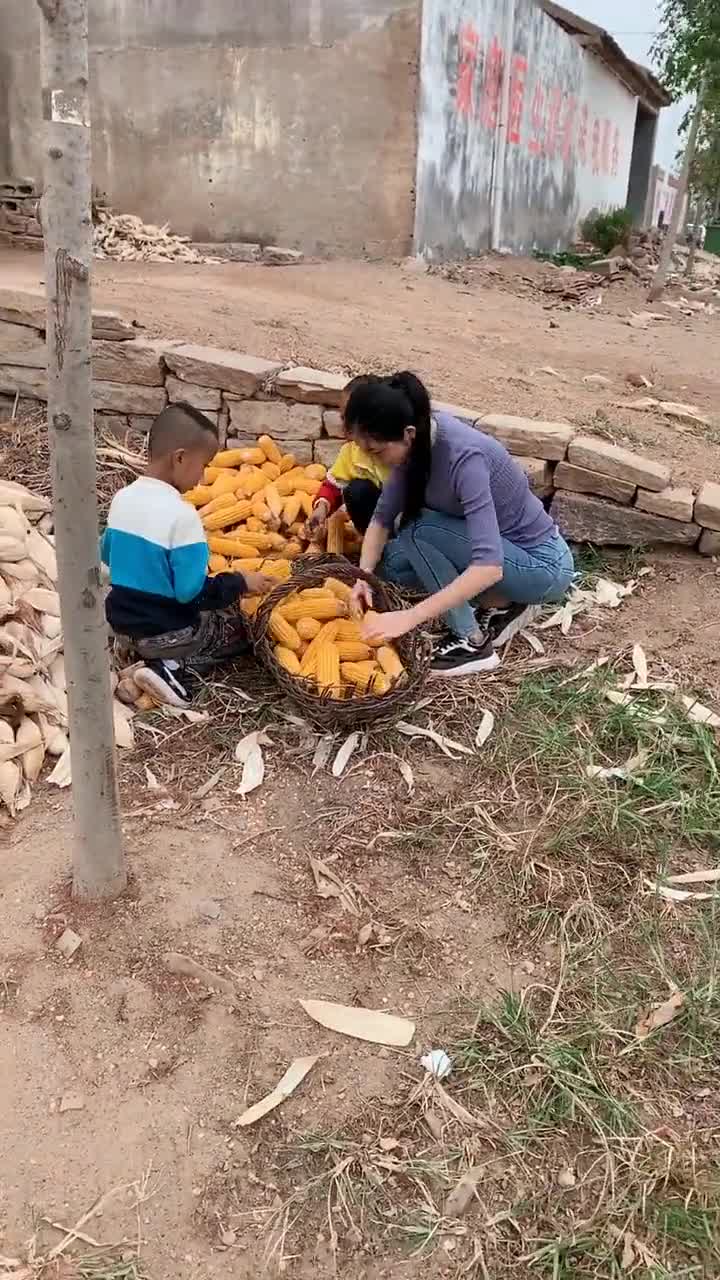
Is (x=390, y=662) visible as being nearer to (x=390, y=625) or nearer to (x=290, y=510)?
(x=390, y=625)

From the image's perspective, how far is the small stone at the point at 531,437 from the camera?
4.84 metres

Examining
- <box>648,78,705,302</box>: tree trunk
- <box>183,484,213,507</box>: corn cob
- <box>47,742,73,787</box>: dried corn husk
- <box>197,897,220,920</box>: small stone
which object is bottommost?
<box>197,897,220,920</box>: small stone

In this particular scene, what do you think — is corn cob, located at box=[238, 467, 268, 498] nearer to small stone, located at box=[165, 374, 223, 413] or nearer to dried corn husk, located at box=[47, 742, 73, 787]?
small stone, located at box=[165, 374, 223, 413]

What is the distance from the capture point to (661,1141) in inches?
86.2

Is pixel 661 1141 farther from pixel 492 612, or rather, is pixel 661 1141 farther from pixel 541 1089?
pixel 492 612

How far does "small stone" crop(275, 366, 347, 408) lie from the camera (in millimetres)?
5172

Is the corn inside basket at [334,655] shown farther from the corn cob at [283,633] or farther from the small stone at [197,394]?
the small stone at [197,394]

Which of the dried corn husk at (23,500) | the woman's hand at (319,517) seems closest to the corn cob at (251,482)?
the woman's hand at (319,517)

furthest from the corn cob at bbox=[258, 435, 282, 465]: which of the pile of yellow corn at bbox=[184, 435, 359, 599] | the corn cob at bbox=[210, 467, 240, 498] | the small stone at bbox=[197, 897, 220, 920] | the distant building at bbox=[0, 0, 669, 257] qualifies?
the distant building at bbox=[0, 0, 669, 257]

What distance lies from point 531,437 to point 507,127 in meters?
12.0

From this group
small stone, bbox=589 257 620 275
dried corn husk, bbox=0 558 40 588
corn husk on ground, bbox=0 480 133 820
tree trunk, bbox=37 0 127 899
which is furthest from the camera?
small stone, bbox=589 257 620 275

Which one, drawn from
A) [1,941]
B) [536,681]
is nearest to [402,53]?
[536,681]

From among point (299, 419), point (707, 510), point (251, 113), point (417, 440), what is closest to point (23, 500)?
point (299, 419)

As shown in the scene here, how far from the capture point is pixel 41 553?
443cm
